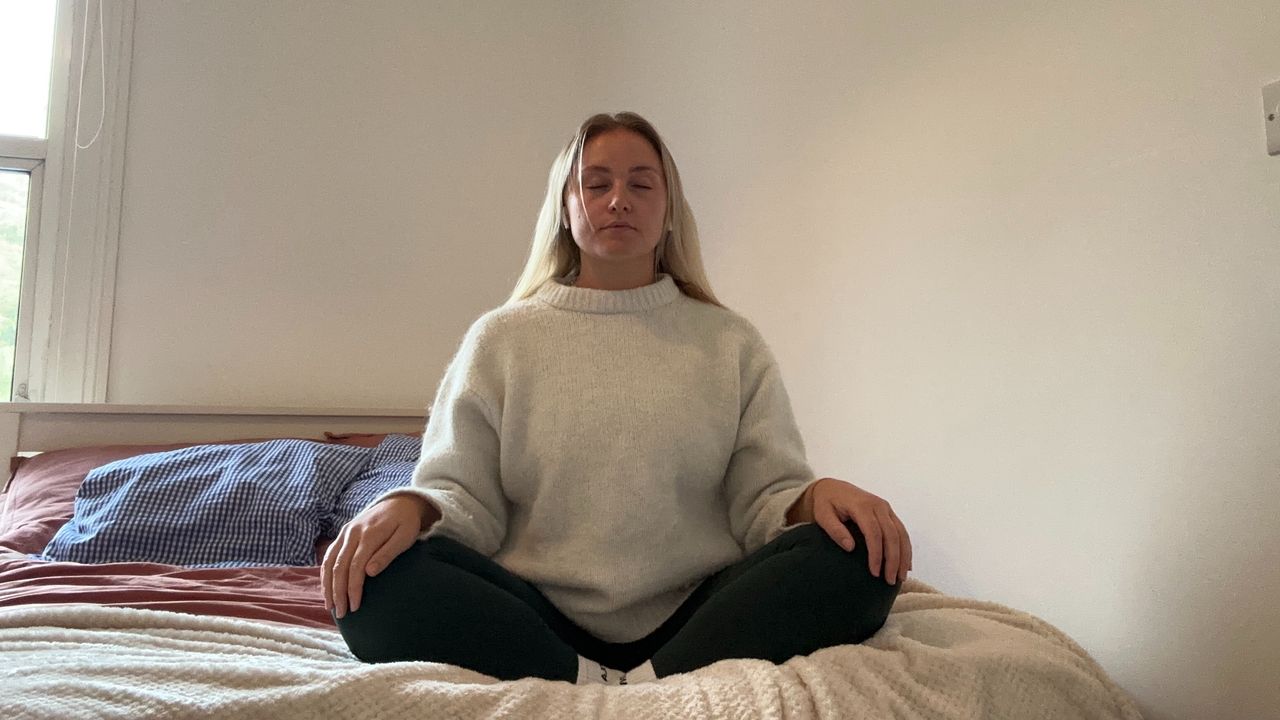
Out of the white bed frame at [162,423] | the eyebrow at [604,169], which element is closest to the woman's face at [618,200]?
the eyebrow at [604,169]

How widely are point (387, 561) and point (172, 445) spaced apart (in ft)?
4.98

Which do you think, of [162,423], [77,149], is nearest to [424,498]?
[162,423]

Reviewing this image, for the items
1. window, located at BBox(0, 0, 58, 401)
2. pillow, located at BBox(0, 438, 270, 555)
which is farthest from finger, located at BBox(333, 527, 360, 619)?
window, located at BBox(0, 0, 58, 401)

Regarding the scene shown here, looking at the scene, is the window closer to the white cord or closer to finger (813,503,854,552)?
the white cord

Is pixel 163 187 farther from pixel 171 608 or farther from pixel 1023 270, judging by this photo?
pixel 1023 270

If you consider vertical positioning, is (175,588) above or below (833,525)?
below

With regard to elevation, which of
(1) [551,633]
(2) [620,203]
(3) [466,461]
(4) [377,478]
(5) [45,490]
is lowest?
(5) [45,490]

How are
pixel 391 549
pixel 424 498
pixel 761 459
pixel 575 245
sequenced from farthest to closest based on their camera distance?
pixel 575 245, pixel 761 459, pixel 424 498, pixel 391 549

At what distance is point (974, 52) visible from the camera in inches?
54.0

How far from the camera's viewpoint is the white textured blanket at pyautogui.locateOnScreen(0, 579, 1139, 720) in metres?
0.67

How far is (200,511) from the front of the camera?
1587mm

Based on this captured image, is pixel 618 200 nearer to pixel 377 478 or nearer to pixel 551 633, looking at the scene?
pixel 551 633

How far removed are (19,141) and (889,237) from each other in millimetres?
2202

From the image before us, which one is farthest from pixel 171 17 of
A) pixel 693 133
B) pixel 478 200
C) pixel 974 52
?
pixel 974 52
